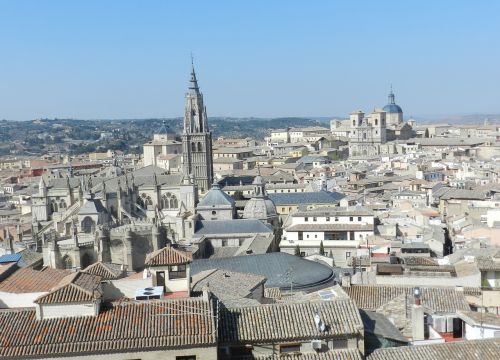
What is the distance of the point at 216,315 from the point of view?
21.4 m

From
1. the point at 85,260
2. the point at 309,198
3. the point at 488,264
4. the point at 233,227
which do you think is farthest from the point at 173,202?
the point at 488,264

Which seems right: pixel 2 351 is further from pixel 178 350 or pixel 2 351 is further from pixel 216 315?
pixel 216 315

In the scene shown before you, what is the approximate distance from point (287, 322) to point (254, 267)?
18.7 meters

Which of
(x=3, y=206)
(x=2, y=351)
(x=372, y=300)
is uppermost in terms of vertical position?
(x=2, y=351)

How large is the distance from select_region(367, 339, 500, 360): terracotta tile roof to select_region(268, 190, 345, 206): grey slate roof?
53569 mm

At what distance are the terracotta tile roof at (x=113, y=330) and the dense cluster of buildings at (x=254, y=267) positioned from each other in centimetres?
5

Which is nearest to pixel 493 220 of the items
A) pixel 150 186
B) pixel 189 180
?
pixel 189 180

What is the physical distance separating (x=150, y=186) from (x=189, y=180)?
5.66m

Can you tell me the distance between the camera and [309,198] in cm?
7788

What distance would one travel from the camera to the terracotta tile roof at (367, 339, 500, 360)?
21766 millimetres

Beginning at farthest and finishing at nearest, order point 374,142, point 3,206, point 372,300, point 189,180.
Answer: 1. point 374,142
2. point 3,206
3. point 189,180
4. point 372,300

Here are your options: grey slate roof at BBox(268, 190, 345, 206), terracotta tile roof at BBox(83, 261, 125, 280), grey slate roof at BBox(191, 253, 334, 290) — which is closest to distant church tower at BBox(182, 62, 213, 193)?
grey slate roof at BBox(268, 190, 345, 206)

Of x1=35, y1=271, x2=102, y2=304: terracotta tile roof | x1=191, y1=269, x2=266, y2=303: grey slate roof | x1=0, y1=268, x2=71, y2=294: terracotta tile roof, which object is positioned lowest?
x1=191, y1=269, x2=266, y2=303: grey slate roof

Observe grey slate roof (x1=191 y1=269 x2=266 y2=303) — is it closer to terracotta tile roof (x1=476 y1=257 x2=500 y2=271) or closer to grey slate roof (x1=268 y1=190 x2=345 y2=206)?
terracotta tile roof (x1=476 y1=257 x2=500 y2=271)
